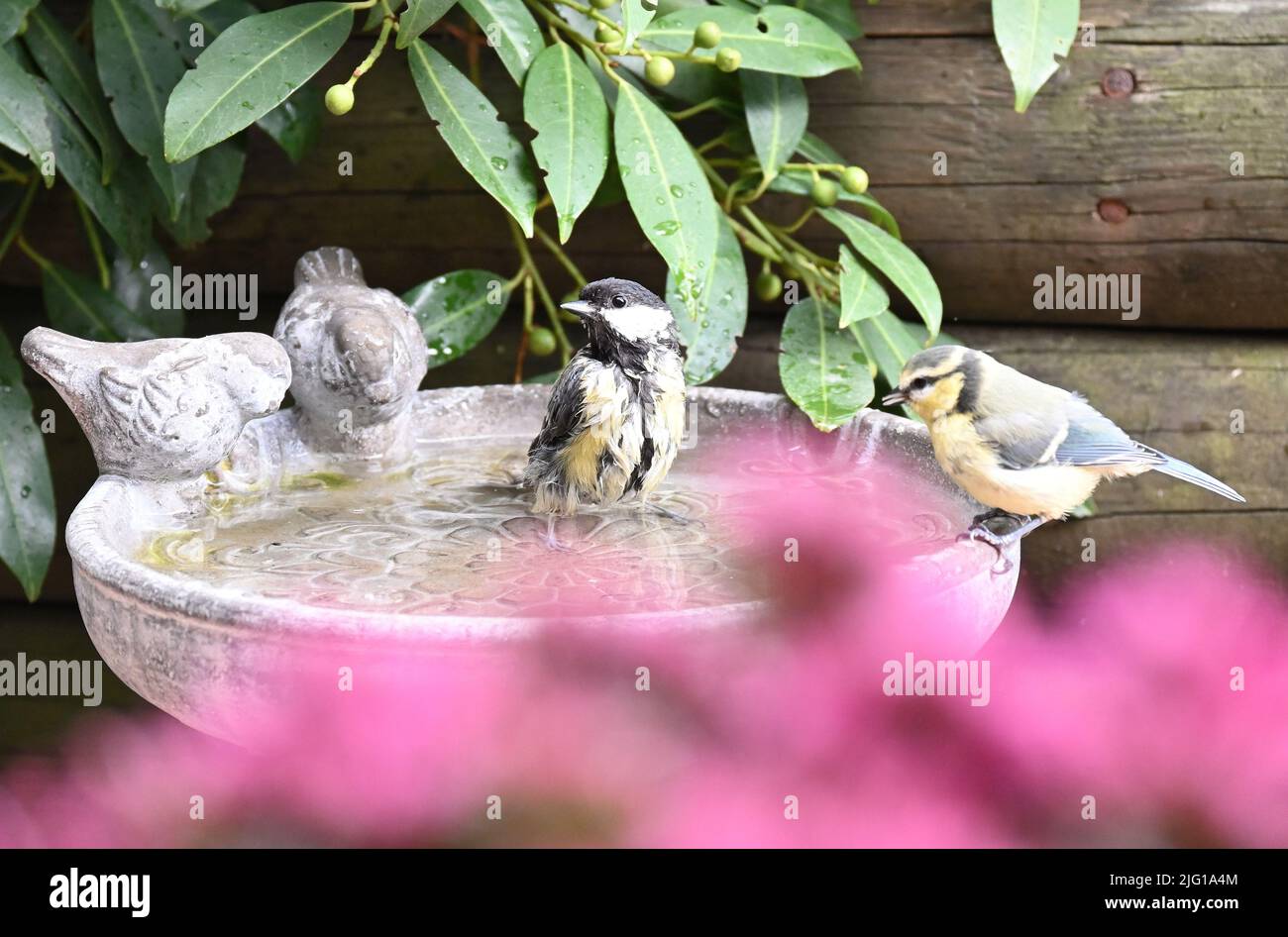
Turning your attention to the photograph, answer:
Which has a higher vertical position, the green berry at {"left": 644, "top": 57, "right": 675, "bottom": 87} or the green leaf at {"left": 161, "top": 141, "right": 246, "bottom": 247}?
the green berry at {"left": 644, "top": 57, "right": 675, "bottom": 87}

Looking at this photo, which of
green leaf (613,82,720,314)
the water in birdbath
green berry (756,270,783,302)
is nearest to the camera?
the water in birdbath

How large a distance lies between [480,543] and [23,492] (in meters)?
1.12

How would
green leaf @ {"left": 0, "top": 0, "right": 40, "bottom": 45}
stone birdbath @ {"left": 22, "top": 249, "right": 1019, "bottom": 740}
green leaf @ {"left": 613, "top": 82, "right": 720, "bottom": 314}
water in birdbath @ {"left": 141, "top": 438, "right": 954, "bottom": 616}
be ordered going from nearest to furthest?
stone birdbath @ {"left": 22, "top": 249, "right": 1019, "bottom": 740}, water in birdbath @ {"left": 141, "top": 438, "right": 954, "bottom": 616}, green leaf @ {"left": 613, "top": 82, "right": 720, "bottom": 314}, green leaf @ {"left": 0, "top": 0, "right": 40, "bottom": 45}

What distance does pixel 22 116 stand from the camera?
2273 millimetres

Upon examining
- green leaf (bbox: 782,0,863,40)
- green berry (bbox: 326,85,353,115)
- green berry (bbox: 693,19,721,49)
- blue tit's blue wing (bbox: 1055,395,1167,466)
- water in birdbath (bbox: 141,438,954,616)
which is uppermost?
green leaf (bbox: 782,0,863,40)

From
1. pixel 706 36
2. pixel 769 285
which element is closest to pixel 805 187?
pixel 769 285

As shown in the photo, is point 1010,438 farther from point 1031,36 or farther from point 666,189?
point 1031,36

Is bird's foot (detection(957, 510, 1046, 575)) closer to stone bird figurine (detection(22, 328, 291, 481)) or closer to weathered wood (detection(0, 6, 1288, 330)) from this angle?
stone bird figurine (detection(22, 328, 291, 481))

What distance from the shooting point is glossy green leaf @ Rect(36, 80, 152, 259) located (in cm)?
255

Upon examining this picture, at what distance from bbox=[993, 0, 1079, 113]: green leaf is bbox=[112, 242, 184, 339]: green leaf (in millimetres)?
1930

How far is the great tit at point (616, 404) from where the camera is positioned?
82.1 inches

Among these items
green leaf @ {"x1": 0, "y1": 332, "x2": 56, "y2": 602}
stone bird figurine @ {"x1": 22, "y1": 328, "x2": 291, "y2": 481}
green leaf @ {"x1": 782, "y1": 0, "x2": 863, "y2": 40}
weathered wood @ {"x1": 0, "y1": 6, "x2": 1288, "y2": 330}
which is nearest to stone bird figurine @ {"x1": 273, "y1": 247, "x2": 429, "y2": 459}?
stone bird figurine @ {"x1": 22, "y1": 328, "x2": 291, "y2": 481}

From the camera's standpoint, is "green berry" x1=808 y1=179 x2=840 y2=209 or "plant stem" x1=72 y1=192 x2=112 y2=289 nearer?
Result: "green berry" x1=808 y1=179 x2=840 y2=209

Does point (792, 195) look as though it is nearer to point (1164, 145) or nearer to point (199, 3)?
point (1164, 145)
